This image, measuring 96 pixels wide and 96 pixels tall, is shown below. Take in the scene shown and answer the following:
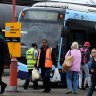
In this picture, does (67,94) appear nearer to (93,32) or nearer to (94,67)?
(94,67)

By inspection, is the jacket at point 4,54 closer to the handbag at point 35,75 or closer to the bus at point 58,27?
the handbag at point 35,75

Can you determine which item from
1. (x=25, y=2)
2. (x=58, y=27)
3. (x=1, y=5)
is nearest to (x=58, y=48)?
(x=58, y=27)

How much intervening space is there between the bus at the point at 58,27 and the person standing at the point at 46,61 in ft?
6.50

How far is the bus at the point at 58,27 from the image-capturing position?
70.3 feet

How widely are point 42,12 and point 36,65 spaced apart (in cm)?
326

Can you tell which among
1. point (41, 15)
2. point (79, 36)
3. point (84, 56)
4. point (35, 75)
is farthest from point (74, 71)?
point (41, 15)

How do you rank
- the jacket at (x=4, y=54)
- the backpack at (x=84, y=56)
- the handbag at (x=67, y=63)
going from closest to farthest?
1. the jacket at (x=4, y=54)
2. the handbag at (x=67, y=63)
3. the backpack at (x=84, y=56)

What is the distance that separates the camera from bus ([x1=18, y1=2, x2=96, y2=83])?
2142 cm

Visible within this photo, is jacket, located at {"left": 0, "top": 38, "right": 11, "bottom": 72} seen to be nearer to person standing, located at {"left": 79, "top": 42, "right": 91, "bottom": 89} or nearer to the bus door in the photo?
person standing, located at {"left": 79, "top": 42, "right": 91, "bottom": 89}

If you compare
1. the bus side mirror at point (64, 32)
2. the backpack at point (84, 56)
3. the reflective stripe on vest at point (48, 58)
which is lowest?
the backpack at point (84, 56)

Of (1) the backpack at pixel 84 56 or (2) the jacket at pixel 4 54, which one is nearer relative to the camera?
(2) the jacket at pixel 4 54

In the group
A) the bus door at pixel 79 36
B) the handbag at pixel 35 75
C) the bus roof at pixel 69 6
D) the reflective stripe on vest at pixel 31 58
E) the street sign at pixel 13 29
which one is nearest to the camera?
the street sign at pixel 13 29

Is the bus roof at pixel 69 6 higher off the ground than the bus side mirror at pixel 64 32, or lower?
higher

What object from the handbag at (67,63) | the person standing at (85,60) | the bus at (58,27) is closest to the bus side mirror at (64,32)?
the bus at (58,27)
